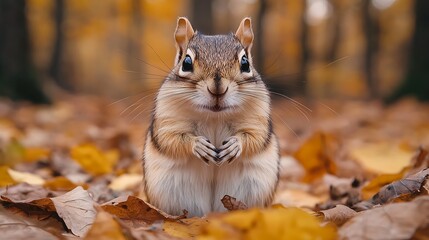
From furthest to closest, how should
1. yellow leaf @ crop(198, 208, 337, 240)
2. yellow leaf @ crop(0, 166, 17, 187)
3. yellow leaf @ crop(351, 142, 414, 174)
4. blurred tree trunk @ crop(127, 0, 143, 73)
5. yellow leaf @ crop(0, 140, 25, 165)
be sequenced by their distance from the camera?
blurred tree trunk @ crop(127, 0, 143, 73) → yellow leaf @ crop(351, 142, 414, 174) → yellow leaf @ crop(0, 140, 25, 165) → yellow leaf @ crop(0, 166, 17, 187) → yellow leaf @ crop(198, 208, 337, 240)

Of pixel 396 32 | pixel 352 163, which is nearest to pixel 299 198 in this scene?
pixel 352 163

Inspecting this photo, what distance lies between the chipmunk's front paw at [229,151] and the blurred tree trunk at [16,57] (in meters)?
7.16

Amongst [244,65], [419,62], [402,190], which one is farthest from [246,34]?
[419,62]

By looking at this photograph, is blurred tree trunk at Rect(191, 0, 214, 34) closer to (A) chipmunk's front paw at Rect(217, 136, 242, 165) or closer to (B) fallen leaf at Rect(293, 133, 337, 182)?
(B) fallen leaf at Rect(293, 133, 337, 182)

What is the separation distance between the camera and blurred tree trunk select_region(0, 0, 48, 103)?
8.90 metres

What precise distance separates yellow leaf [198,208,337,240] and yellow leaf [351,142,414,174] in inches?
97.2

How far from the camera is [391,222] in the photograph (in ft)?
5.56

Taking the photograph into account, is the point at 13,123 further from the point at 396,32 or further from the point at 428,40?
the point at 396,32

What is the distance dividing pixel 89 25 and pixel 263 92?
28504mm

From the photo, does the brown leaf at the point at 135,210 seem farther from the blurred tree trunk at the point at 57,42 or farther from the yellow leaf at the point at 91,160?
the blurred tree trunk at the point at 57,42

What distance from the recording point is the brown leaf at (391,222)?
5.38ft

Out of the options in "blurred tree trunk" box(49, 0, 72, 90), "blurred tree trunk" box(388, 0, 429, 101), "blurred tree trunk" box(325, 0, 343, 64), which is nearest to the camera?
"blurred tree trunk" box(388, 0, 429, 101)

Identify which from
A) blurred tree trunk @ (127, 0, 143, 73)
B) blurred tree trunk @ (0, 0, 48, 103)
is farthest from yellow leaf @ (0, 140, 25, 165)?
blurred tree trunk @ (127, 0, 143, 73)

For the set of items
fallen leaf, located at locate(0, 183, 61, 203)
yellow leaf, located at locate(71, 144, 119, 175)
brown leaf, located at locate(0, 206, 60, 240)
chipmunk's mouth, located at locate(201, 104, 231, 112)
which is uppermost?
chipmunk's mouth, located at locate(201, 104, 231, 112)
